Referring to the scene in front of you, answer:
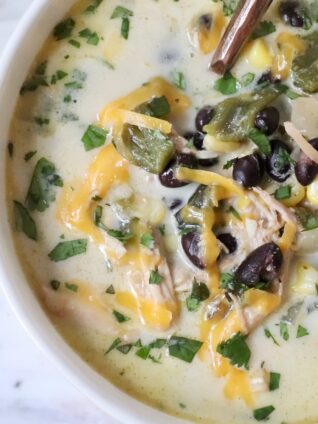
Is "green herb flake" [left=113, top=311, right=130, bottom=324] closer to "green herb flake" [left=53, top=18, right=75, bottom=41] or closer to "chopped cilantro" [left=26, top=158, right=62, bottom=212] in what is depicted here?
"chopped cilantro" [left=26, top=158, right=62, bottom=212]

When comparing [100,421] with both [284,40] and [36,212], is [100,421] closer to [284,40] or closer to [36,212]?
[36,212]

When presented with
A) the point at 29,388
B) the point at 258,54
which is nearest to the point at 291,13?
the point at 258,54

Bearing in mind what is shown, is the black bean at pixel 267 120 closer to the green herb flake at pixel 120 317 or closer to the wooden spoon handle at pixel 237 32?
the wooden spoon handle at pixel 237 32

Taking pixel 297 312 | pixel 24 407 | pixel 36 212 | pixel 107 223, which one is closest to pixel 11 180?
pixel 36 212

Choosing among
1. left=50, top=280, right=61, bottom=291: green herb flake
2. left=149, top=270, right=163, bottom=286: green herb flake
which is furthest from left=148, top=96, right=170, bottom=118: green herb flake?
left=50, top=280, right=61, bottom=291: green herb flake

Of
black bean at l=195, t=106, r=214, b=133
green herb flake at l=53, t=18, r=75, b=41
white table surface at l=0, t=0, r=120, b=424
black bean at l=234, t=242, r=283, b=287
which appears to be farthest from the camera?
white table surface at l=0, t=0, r=120, b=424
